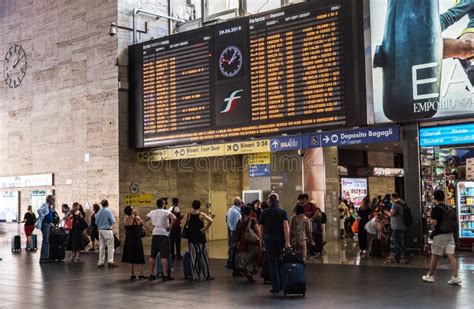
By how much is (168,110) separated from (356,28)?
21.5 ft

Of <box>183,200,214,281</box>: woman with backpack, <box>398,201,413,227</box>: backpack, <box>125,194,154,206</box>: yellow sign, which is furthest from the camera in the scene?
<box>125,194,154,206</box>: yellow sign

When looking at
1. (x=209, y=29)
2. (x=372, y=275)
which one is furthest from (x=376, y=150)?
(x=372, y=275)

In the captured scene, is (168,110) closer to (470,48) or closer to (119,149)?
(119,149)

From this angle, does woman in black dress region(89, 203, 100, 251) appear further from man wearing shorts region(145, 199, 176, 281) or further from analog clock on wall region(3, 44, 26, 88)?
analog clock on wall region(3, 44, 26, 88)

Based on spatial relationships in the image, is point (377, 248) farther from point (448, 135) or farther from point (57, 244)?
point (57, 244)

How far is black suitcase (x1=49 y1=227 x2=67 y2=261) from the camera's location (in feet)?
54.7

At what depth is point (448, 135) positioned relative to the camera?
14133 mm

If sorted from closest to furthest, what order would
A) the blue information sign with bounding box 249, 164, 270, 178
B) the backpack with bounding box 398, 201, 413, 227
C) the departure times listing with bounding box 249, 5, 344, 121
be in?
the backpack with bounding box 398, 201, 413, 227 → the departure times listing with bounding box 249, 5, 344, 121 → the blue information sign with bounding box 249, 164, 270, 178

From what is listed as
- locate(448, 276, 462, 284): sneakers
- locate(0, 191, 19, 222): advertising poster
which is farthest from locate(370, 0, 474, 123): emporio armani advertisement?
locate(0, 191, 19, 222): advertising poster

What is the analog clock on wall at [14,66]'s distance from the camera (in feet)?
79.6

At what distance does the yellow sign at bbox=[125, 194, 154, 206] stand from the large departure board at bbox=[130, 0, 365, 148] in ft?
5.35

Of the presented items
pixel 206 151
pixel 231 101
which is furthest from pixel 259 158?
pixel 231 101

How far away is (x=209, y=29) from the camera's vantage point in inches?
715

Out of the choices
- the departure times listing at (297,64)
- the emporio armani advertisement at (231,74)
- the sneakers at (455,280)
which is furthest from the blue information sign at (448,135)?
the emporio armani advertisement at (231,74)
